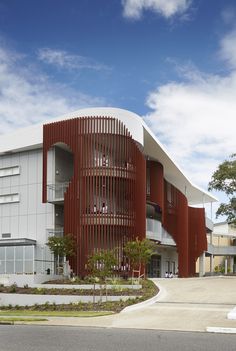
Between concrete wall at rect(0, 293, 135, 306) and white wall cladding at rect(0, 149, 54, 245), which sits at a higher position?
white wall cladding at rect(0, 149, 54, 245)

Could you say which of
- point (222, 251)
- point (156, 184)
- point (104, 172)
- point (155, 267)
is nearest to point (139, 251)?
point (104, 172)

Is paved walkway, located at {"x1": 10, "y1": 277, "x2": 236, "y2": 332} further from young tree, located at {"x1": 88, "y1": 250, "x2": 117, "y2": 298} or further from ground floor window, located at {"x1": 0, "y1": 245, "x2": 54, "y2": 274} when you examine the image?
ground floor window, located at {"x1": 0, "y1": 245, "x2": 54, "y2": 274}

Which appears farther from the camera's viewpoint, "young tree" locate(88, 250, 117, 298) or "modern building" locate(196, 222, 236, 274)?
"modern building" locate(196, 222, 236, 274)

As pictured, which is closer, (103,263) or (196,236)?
(103,263)

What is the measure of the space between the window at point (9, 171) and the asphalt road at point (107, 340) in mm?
30354

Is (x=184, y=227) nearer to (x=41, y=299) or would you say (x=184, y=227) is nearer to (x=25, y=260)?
(x=25, y=260)

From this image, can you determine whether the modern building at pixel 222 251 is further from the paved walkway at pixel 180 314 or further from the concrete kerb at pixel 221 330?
the concrete kerb at pixel 221 330

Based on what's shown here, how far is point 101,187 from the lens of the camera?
135 ft

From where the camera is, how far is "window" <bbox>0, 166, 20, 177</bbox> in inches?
1880

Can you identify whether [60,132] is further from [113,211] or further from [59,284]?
[59,284]

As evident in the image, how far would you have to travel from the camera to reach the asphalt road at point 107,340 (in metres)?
13.5

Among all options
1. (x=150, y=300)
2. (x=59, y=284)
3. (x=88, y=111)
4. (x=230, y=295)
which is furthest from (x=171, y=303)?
(x=88, y=111)

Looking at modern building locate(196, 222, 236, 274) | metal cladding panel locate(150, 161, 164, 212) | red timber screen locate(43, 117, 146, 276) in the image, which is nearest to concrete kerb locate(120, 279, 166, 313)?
red timber screen locate(43, 117, 146, 276)

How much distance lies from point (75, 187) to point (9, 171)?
9341 millimetres
